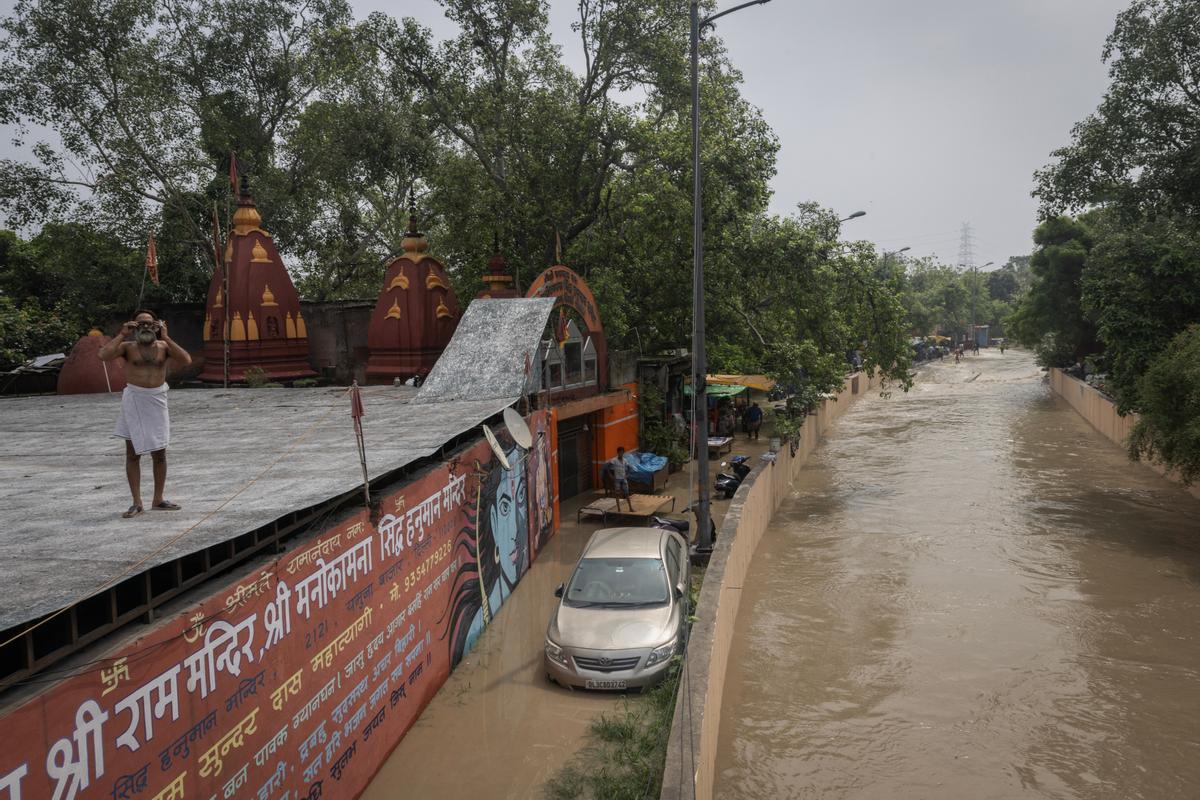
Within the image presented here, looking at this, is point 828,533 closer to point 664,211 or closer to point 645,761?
point 664,211

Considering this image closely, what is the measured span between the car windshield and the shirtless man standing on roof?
5362 millimetres

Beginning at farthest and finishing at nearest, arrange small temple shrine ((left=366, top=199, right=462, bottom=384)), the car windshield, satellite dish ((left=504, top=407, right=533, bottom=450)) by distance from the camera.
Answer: small temple shrine ((left=366, top=199, right=462, bottom=384)) → satellite dish ((left=504, top=407, right=533, bottom=450)) → the car windshield

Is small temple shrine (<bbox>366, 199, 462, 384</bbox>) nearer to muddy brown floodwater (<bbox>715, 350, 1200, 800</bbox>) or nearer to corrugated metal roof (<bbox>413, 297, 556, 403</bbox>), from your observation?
corrugated metal roof (<bbox>413, 297, 556, 403</bbox>)

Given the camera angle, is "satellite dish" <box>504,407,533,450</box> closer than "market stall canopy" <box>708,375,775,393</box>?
Yes

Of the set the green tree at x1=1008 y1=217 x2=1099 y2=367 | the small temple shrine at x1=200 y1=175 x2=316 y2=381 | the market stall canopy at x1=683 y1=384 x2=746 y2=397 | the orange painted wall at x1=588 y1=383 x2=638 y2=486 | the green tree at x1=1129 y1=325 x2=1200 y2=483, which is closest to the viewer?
the green tree at x1=1129 y1=325 x2=1200 y2=483

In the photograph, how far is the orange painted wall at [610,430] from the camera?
19797 mm

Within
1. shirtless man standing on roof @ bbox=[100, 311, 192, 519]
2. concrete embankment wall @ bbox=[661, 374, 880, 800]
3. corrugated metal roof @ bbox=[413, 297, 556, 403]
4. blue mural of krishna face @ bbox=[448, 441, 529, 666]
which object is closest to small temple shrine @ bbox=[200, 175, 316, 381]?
corrugated metal roof @ bbox=[413, 297, 556, 403]

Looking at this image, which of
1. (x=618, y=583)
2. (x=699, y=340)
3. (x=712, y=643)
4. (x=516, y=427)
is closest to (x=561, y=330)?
(x=699, y=340)

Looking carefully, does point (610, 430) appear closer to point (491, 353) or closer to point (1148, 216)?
point (491, 353)

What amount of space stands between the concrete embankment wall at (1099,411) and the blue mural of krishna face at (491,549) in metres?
16.3

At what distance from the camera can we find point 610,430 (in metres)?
20.1

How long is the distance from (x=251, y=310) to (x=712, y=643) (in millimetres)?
16321

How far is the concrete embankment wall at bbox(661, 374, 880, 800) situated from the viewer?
6.40m

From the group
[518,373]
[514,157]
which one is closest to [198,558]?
[518,373]
